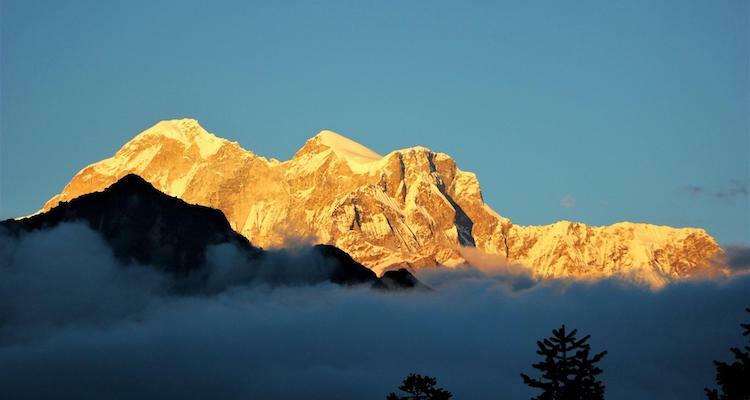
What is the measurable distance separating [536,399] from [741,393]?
1152 centimetres

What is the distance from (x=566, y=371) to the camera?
94688 millimetres

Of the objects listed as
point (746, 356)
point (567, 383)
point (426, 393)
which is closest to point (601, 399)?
point (567, 383)

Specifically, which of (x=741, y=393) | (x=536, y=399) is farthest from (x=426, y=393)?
(x=741, y=393)

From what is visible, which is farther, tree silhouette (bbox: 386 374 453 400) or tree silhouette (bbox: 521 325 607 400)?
tree silhouette (bbox: 386 374 453 400)

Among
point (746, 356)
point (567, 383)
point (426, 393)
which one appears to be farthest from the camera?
point (426, 393)

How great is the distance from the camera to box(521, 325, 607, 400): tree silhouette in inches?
3632

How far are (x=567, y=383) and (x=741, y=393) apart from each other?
33.2 ft

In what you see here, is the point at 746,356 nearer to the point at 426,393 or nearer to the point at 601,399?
the point at 601,399

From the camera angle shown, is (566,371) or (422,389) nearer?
(566,371)

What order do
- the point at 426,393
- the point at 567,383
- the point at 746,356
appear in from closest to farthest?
the point at 746,356 → the point at 567,383 → the point at 426,393

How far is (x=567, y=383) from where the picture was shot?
9369cm

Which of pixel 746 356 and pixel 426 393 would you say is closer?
pixel 746 356

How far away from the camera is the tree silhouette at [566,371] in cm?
9225

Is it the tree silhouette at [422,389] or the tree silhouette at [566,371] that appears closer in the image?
the tree silhouette at [566,371]
